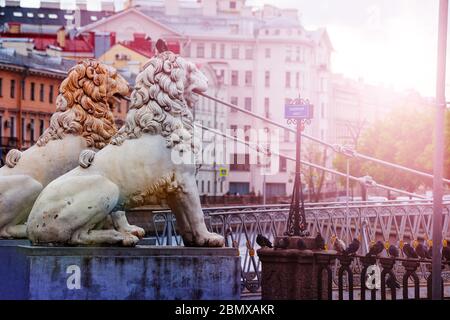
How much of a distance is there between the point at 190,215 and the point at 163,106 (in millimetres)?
966

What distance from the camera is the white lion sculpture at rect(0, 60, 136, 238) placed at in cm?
1339

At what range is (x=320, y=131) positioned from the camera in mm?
119625

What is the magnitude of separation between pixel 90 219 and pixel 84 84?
5.54ft

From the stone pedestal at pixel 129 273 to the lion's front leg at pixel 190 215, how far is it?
0.22 metres

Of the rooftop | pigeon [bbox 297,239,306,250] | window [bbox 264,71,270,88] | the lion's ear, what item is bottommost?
pigeon [bbox 297,239,306,250]

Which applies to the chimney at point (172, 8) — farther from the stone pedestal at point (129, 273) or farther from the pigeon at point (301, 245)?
the stone pedestal at point (129, 273)

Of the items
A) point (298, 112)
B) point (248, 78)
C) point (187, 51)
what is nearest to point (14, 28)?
point (187, 51)

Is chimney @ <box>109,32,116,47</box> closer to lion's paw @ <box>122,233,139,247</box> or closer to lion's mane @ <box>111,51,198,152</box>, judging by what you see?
lion's mane @ <box>111,51,198,152</box>

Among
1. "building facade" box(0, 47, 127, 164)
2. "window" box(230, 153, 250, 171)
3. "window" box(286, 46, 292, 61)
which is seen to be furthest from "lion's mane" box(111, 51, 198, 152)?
"window" box(286, 46, 292, 61)

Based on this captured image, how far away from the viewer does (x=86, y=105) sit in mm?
13359

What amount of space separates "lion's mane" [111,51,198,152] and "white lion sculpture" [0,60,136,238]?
1010 mm

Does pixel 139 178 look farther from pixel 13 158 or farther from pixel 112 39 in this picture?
pixel 112 39

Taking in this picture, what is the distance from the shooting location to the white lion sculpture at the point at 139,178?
12188 millimetres
